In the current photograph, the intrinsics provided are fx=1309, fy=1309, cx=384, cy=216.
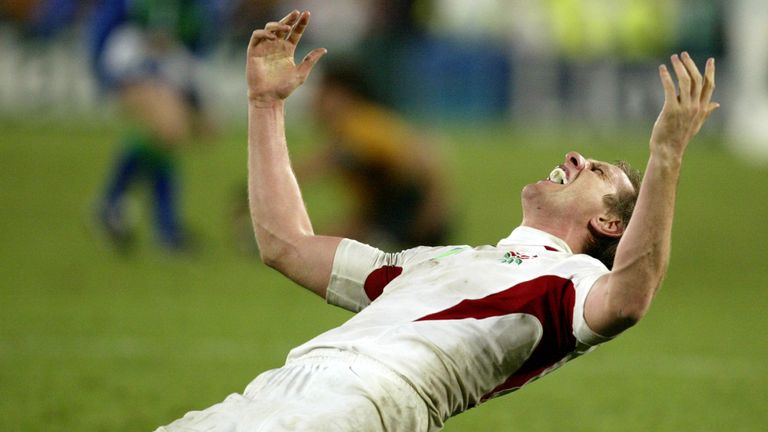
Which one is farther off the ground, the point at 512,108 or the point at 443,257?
the point at 443,257

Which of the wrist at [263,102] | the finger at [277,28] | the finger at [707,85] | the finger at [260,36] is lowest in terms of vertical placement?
the wrist at [263,102]

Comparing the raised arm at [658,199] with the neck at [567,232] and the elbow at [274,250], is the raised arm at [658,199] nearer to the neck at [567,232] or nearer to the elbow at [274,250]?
the neck at [567,232]

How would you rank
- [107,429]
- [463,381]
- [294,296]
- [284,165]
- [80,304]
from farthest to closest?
[294,296] < [80,304] < [107,429] < [284,165] < [463,381]

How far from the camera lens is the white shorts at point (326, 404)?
2.83 meters

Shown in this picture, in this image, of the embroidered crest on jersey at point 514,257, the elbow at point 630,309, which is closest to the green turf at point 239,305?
the embroidered crest on jersey at point 514,257

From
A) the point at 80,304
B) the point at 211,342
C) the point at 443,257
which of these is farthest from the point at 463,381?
the point at 80,304

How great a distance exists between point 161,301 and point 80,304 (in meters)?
0.58

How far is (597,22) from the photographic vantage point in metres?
17.6

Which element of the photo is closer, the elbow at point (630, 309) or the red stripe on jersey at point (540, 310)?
the elbow at point (630, 309)

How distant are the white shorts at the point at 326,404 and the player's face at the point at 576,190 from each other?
0.66 metres

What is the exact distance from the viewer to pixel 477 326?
301 cm

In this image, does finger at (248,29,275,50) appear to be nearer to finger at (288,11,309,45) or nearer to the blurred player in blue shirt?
finger at (288,11,309,45)

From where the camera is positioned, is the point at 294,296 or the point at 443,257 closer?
the point at 443,257

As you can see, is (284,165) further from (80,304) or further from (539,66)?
(539,66)
